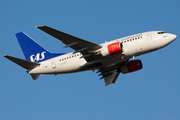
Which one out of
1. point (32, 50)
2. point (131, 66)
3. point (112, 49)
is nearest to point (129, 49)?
point (112, 49)

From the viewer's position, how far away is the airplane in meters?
36.6

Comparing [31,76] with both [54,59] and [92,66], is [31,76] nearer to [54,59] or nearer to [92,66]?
[54,59]

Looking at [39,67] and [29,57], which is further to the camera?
[29,57]

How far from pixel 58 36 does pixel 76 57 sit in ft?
19.2

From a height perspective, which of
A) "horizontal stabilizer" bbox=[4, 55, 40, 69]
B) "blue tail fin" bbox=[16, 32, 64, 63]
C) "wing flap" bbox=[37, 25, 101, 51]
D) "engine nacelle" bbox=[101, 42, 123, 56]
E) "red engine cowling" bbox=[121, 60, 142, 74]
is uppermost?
"blue tail fin" bbox=[16, 32, 64, 63]

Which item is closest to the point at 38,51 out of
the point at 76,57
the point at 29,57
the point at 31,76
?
the point at 29,57

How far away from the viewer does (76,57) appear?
40.0 metres

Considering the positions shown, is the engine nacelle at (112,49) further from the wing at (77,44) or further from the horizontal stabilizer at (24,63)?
the horizontal stabilizer at (24,63)

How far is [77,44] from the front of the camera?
3688cm

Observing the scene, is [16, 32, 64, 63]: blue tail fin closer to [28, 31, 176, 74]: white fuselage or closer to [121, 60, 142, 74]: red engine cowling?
[28, 31, 176, 74]: white fuselage

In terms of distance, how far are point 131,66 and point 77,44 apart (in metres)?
10.4

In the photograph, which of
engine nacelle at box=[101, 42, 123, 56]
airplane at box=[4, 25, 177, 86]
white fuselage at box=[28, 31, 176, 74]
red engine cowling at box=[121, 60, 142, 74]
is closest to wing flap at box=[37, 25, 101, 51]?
airplane at box=[4, 25, 177, 86]

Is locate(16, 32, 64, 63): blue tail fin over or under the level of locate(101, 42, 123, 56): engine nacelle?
over

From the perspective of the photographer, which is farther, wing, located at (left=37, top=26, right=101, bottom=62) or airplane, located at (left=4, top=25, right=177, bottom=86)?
airplane, located at (left=4, top=25, right=177, bottom=86)
